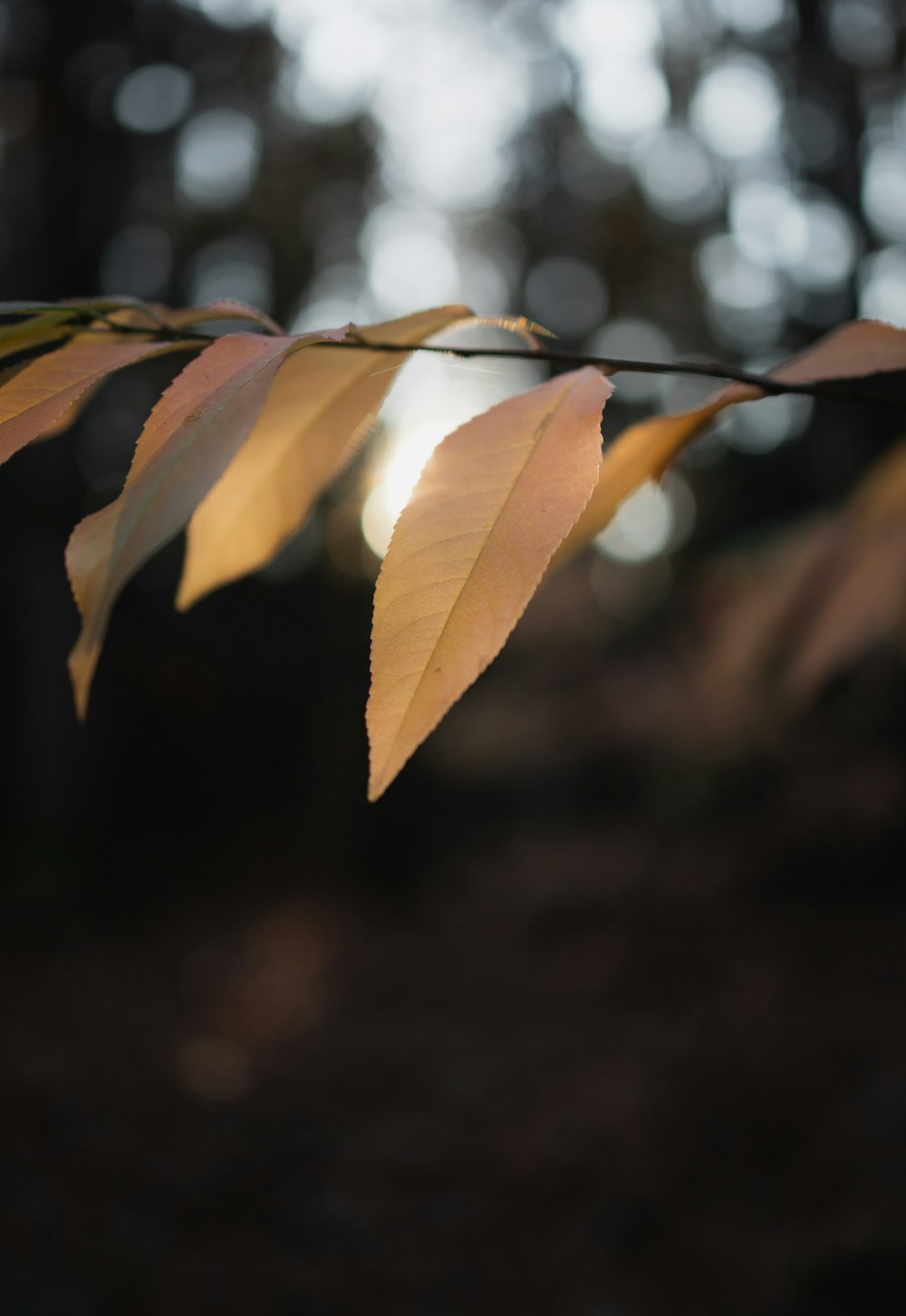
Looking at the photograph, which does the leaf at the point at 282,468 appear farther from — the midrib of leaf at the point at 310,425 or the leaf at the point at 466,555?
the leaf at the point at 466,555

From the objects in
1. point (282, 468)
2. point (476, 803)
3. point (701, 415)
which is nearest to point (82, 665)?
point (282, 468)

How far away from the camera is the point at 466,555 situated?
40 cm

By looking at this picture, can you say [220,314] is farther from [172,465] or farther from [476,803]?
[476,803]

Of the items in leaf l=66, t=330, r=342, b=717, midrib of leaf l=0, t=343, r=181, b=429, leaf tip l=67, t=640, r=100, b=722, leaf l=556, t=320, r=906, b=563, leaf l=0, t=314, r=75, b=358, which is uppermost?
leaf l=556, t=320, r=906, b=563

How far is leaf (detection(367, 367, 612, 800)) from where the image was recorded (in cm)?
37

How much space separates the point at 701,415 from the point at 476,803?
22.0 feet

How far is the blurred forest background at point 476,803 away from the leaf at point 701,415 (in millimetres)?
137

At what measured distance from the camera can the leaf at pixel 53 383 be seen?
363 mm

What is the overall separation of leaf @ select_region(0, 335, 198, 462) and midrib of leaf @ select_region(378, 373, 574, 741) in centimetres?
14

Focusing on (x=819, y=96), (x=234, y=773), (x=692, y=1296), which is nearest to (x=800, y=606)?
(x=692, y=1296)

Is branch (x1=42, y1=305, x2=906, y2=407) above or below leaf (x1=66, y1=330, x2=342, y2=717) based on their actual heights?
above

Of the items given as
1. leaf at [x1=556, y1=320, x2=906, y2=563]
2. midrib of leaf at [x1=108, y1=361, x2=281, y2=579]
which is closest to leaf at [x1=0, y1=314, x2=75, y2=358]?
midrib of leaf at [x1=108, y1=361, x2=281, y2=579]

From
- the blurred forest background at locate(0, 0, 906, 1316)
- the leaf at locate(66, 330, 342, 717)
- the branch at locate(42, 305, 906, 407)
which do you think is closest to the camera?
the leaf at locate(66, 330, 342, 717)

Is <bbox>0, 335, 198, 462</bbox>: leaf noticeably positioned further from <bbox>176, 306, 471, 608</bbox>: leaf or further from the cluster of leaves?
<bbox>176, 306, 471, 608</bbox>: leaf
